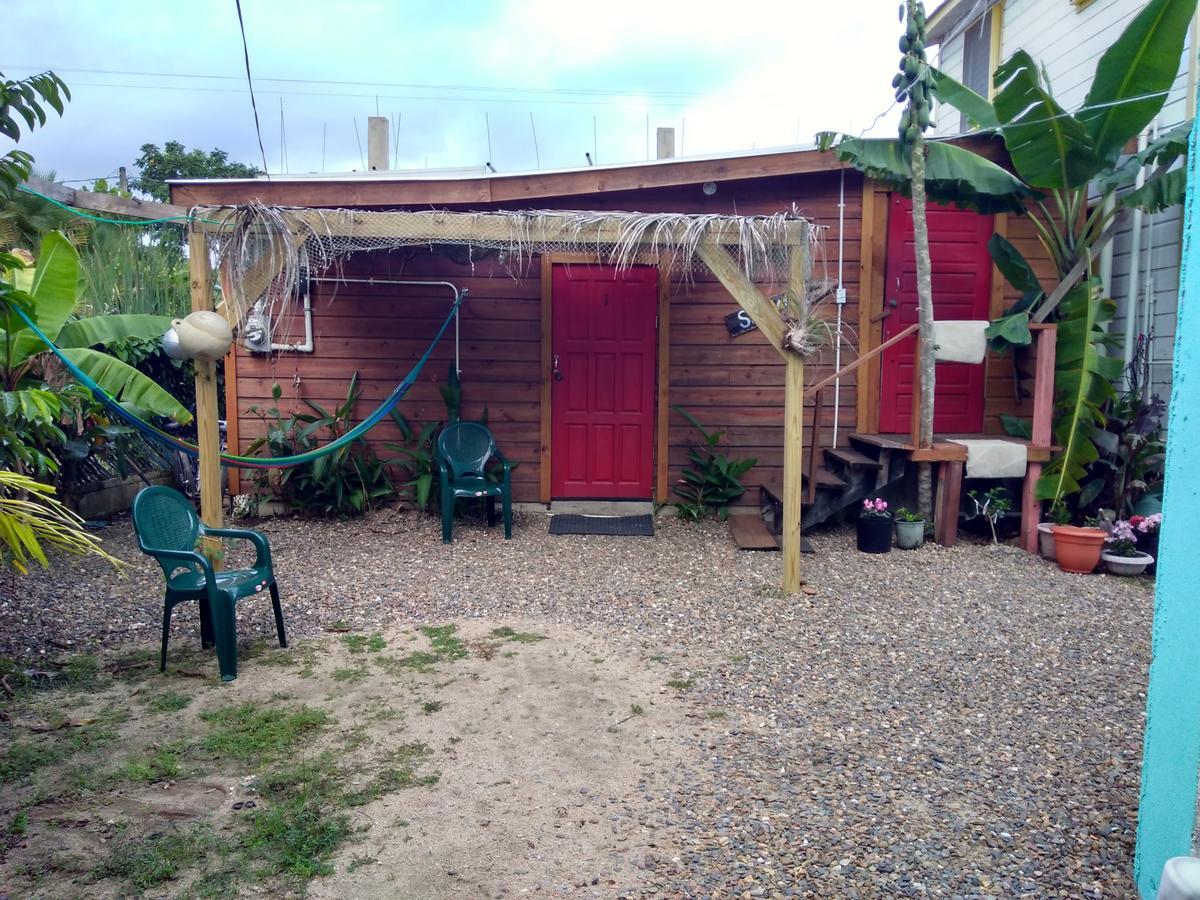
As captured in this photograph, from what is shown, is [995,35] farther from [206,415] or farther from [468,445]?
[206,415]

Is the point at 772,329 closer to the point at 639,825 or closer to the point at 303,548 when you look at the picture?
the point at 639,825

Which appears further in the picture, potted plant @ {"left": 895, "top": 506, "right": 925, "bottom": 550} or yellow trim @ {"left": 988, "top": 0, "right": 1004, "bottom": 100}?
yellow trim @ {"left": 988, "top": 0, "right": 1004, "bottom": 100}

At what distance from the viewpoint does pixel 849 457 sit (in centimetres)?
625

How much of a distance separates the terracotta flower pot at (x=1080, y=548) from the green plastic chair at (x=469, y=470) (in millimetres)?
3825

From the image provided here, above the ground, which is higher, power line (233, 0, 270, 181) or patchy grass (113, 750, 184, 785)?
power line (233, 0, 270, 181)

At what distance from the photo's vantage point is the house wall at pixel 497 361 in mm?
6887

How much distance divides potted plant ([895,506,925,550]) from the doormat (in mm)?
1795

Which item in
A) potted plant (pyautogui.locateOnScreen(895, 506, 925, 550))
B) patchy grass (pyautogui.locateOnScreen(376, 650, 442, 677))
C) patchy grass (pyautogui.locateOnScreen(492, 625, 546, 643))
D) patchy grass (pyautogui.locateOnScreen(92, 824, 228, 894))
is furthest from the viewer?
potted plant (pyautogui.locateOnScreen(895, 506, 925, 550))

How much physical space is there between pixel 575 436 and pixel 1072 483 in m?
3.69

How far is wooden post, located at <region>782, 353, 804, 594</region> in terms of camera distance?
16.1ft

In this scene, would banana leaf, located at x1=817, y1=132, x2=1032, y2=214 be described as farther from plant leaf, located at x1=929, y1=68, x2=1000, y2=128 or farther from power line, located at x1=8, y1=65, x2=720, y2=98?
power line, located at x1=8, y1=65, x2=720, y2=98

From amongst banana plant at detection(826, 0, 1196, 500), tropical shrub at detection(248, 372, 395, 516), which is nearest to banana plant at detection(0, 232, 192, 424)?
tropical shrub at detection(248, 372, 395, 516)

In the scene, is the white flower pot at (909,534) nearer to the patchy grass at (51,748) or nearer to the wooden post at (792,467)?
the wooden post at (792,467)

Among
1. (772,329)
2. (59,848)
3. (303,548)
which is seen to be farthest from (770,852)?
(303,548)
